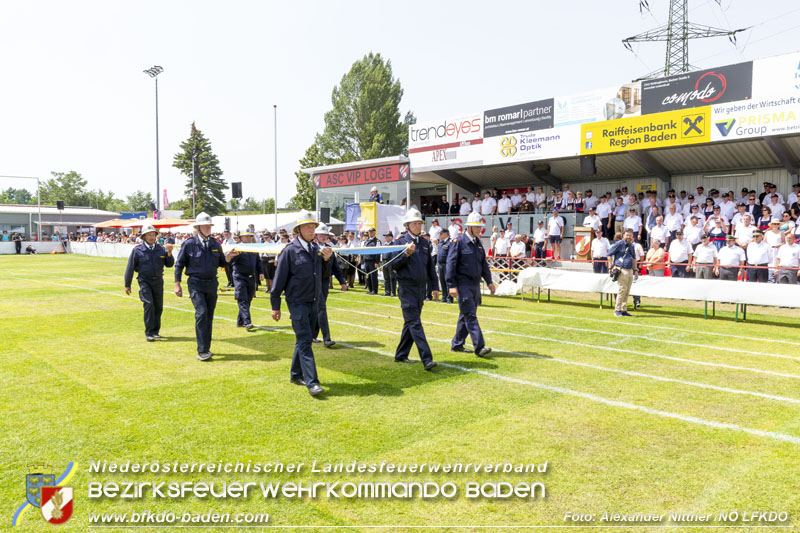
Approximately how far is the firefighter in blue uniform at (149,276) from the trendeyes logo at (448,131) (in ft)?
54.1

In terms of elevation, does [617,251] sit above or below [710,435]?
above

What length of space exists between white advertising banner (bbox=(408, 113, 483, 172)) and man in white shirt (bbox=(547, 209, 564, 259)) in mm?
4383

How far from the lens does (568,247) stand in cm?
2181

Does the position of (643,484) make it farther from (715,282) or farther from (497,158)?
(497,158)

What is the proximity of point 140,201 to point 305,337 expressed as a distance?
137 m

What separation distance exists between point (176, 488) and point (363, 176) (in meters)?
25.0

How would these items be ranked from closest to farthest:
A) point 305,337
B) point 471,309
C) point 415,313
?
1. point 305,337
2. point 415,313
3. point 471,309

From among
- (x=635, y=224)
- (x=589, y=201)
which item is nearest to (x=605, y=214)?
(x=589, y=201)

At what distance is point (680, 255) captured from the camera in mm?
16516

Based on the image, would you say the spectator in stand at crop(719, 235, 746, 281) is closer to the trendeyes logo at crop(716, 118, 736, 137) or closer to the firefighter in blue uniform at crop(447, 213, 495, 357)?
the trendeyes logo at crop(716, 118, 736, 137)

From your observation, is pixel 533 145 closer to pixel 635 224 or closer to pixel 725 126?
pixel 635 224

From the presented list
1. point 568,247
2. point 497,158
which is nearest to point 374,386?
point 568,247

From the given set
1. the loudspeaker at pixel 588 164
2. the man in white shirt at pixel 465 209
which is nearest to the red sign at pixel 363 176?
the man in white shirt at pixel 465 209

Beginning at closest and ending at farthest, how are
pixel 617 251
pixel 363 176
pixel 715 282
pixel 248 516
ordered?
pixel 248 516 < pixel 715 282 < pixel 617 251 < pixel 363 176
